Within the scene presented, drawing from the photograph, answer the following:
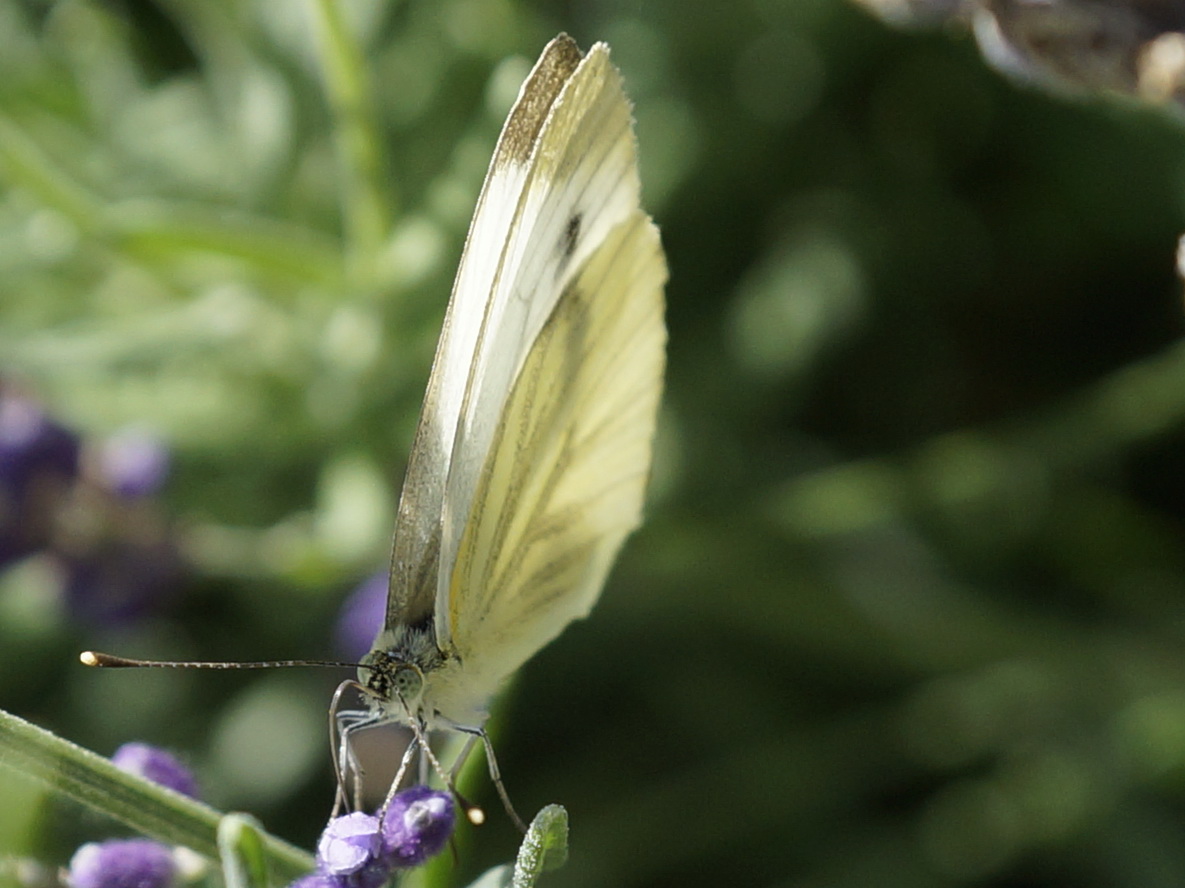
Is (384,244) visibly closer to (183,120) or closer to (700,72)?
(183,120)

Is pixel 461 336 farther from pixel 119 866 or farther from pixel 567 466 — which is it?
pixel 119 866

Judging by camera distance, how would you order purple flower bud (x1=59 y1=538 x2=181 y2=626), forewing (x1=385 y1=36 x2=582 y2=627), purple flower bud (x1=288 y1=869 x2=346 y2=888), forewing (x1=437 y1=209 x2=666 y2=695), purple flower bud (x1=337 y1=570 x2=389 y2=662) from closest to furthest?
purple flower bud (x1=288 y1=869 x2=346 y2=888) < forewing (x1=385 y1=36 x2=582 y2=627) < forewing (x1=437 y1=209 x2=666 y2=695) < purple flower bud (x1=337 y1=570 x2=389 y2=662) < purple flower bud (x1=59 y1=538 x2=181 y2=626)

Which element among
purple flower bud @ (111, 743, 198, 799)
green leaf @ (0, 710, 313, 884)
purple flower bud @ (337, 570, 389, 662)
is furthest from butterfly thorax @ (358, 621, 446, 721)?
purple flower bud @ (337, 570, 389, 662)

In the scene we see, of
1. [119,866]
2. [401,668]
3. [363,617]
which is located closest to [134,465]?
[363,617]

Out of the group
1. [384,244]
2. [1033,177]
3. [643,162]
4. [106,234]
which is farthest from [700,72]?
[106,234]

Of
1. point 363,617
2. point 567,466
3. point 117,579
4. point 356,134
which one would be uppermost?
point 356,134

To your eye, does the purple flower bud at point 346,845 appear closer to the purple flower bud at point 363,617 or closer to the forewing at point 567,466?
the forewing at point 567,466

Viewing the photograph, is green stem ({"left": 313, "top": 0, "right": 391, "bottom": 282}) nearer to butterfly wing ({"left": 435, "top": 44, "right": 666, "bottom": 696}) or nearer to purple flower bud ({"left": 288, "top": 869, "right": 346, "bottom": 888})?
butterfly wing ({"left": 435, "top": 44, "right": 666, "bottom": 696})
